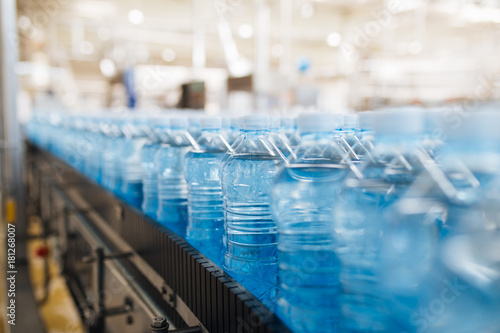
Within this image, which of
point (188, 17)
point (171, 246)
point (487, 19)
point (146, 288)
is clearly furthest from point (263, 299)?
point (188, 17)

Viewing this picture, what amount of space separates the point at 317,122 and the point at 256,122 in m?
0.25

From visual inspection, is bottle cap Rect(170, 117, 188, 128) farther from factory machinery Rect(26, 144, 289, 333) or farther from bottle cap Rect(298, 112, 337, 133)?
bottle cap Rect(298, 112, 337, 133)

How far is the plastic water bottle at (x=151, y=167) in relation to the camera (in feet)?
5.37

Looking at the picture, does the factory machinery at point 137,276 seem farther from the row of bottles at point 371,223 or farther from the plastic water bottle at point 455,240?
the plastic water bottle at point 455,240

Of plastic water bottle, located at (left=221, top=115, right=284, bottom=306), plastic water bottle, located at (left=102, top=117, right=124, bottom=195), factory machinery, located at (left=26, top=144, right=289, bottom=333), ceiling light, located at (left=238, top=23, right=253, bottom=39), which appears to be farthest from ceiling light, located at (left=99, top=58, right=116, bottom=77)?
plastic water bottle, located at (left=221, top=115, right=284, bottom=306)

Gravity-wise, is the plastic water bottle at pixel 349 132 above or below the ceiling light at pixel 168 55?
below

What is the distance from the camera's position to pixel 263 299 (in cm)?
87

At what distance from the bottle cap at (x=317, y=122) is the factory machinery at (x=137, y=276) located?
34 centimetres

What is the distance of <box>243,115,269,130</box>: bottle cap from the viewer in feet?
3.37

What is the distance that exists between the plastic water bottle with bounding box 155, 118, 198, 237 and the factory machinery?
0.08 m

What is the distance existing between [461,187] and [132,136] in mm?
2009

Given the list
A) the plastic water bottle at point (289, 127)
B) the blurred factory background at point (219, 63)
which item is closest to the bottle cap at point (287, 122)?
the plastic water bottle at point (289, 127)

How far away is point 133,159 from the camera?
2.05 meters

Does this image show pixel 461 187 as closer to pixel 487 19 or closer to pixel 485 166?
pixel 485 166
